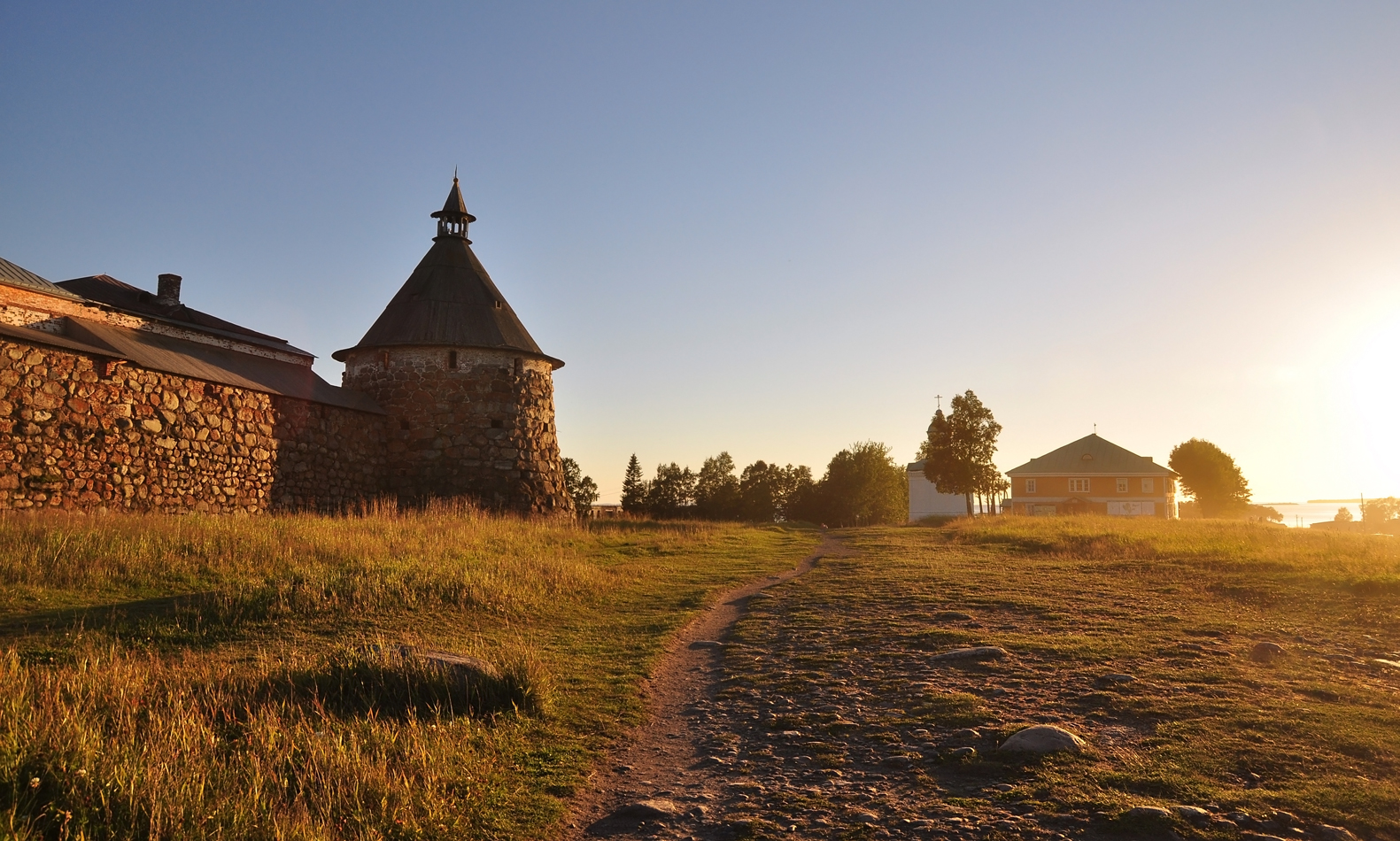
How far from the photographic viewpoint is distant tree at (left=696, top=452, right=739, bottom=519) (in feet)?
195

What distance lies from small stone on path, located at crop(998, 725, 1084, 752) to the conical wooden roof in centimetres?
2213

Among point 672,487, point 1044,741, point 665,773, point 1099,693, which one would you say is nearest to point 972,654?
point 1099,693

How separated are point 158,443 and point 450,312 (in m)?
9.57

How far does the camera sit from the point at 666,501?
60.5m

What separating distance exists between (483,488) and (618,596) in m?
13.7

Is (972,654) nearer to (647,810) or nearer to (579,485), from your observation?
(647,810)

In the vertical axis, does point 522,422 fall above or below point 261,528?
above

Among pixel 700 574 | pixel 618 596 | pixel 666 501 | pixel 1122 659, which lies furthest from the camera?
pixel 666 501

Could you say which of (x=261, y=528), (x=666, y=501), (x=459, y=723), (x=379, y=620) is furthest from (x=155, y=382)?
(x=666, y=501)

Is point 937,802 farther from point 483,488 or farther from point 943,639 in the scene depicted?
point 483,488

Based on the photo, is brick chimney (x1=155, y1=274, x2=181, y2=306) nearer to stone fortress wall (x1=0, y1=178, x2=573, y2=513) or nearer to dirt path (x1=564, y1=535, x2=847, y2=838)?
stone fortress wall (x1=0, y1=178, x2=573, y2=513)

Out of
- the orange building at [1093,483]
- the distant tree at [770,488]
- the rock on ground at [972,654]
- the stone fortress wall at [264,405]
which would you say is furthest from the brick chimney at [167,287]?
the orange building at [1093,483]

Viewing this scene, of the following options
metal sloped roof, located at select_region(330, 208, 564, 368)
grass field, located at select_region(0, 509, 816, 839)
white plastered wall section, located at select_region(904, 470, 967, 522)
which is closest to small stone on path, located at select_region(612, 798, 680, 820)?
grass field, located at select_region(0, 509, 816, 839)

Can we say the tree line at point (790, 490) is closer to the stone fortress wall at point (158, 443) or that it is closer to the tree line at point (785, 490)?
the tree line at point (785, 490)
